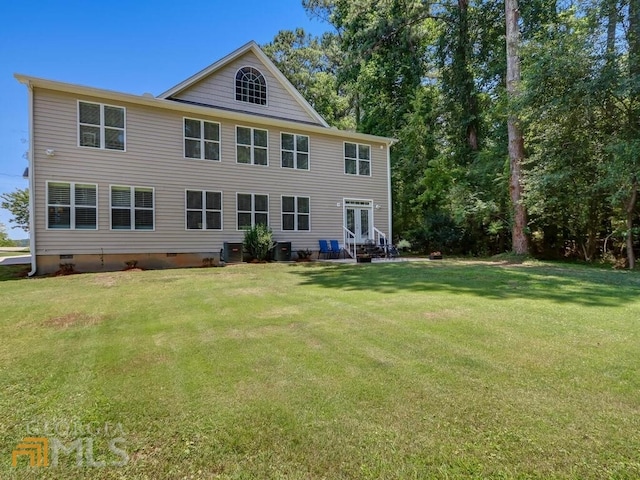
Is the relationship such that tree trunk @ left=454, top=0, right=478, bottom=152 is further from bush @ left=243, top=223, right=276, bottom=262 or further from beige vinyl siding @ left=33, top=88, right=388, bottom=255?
bush @ left=243, top=223, right=276, bottom=262

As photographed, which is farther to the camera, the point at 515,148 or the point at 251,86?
the point at 251,86

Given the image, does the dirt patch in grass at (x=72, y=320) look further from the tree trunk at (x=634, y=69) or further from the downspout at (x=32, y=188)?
the tree trunk at (x=634, y=69)

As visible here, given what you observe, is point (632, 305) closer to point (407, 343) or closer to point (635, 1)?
point (407, 343)

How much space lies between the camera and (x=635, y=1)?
1079cm

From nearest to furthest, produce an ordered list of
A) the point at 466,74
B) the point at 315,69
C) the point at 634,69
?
the point at 634,69, the point at 466,74, the point at 315,69

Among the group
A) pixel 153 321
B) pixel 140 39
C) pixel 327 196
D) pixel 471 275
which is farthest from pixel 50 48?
pixel 471 275

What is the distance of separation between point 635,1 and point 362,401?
1512cm

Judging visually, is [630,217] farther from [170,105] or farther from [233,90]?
[170,105]

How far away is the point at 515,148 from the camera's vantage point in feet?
45.7

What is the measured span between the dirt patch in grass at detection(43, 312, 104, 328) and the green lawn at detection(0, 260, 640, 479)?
33 millimetres

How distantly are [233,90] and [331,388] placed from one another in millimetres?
14339

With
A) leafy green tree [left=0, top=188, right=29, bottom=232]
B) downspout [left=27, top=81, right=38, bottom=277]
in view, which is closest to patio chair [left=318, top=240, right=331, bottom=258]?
downspout [left=27, top=81, right=38, bottom=277]

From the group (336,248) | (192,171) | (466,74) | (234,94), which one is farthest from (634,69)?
(192,171)

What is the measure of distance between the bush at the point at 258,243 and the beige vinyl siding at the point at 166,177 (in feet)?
2.92
